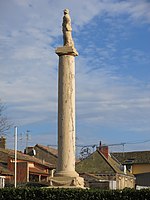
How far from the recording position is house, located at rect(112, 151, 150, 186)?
81.0 metres

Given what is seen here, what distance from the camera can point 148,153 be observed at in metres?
86.2

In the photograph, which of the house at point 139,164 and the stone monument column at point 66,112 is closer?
the stone monument column at point 66,112

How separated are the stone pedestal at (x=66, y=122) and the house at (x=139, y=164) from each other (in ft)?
189

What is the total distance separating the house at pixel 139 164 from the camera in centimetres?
8097

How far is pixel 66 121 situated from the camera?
23938 millimetres

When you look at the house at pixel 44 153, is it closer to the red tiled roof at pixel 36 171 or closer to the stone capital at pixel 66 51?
the red tiled roof at pixel 36 171

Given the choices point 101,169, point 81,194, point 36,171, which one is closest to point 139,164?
point 101,169

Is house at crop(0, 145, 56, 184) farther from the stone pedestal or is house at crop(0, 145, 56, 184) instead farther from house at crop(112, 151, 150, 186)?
house at crop(112, 151, 150, 186)

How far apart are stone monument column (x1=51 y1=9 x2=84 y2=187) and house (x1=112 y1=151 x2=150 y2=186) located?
5751 centimetres

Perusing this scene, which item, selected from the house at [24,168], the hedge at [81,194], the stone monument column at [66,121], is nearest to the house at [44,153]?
the house at [24,168]

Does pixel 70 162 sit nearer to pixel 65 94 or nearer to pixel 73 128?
pixel 73 128

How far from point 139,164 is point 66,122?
2445 inches

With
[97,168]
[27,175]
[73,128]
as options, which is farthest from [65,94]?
[97,168]

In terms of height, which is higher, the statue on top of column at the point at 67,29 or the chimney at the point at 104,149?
the statue on top of column at the point at 67,29
